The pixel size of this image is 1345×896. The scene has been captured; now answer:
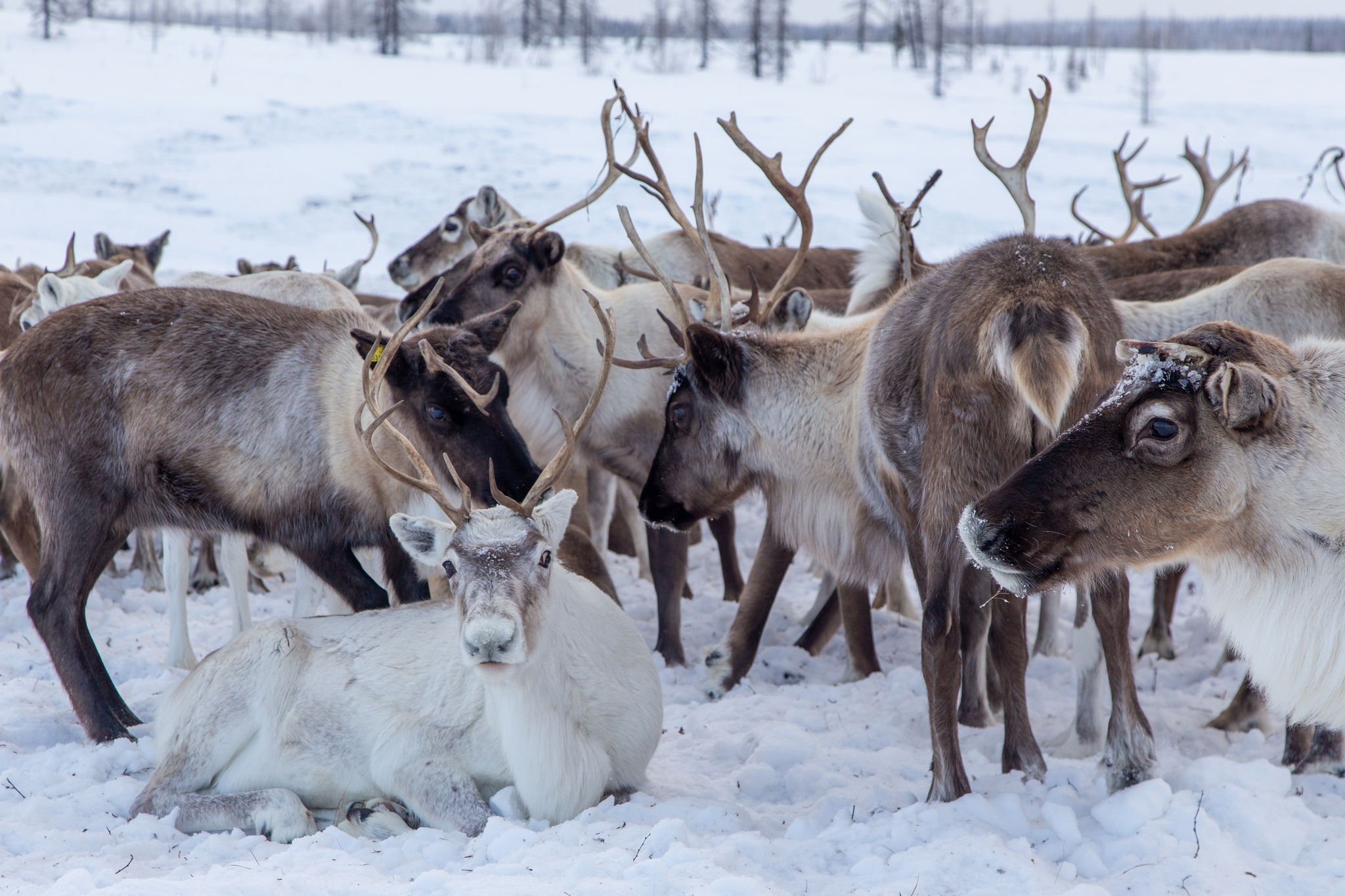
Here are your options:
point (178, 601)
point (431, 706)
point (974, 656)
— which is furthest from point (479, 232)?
point (974, 656)

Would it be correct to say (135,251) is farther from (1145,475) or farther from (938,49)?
(938,49)

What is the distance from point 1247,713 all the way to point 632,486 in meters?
2.98

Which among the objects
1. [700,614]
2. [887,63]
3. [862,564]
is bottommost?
[700,614]

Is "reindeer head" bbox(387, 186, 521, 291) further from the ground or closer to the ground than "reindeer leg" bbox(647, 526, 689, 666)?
further from the ground

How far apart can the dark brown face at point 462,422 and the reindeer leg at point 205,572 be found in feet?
8.69

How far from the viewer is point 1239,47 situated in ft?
A: 171

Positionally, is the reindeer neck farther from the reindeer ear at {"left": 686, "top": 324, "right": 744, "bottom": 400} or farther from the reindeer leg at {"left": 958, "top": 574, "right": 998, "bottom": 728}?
the reindeer leg at {"left": 958, "top": 574, "right": 998, "bottom": 728}

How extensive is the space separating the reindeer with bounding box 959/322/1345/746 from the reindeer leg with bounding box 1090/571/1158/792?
2.00ft

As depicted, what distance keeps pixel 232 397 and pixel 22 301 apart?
110 inches

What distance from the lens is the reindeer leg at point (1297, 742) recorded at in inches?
143

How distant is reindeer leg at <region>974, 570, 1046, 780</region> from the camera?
3.57m

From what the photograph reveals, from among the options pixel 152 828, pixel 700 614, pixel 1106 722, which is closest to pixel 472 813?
pixel 152 828

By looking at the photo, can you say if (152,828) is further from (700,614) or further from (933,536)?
(700,614)

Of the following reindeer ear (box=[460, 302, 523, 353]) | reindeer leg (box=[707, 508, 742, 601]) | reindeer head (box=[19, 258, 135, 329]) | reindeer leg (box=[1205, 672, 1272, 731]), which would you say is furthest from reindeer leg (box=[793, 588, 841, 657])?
reindeer head (box=[19, 258, 135, 329])
